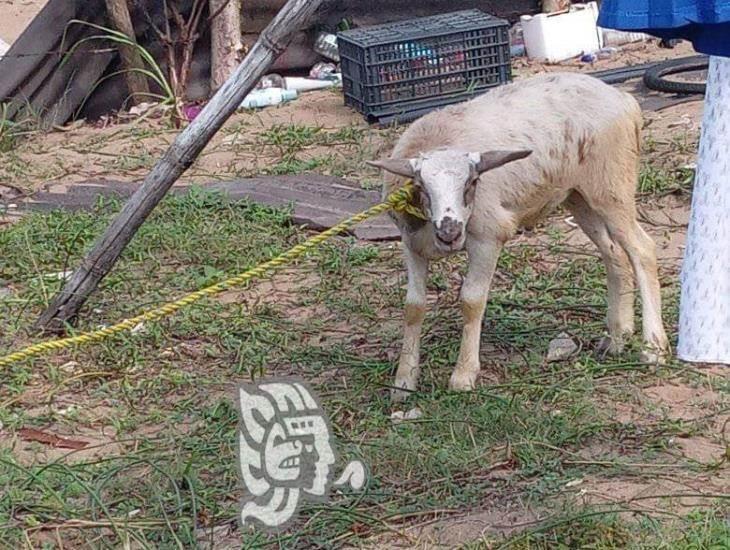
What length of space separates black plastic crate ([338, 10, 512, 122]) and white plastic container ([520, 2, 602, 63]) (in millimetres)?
1059

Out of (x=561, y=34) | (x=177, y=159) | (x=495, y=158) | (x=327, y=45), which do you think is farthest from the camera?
(x=561, y=34)

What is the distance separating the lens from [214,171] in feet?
29.2

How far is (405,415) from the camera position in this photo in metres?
5.29

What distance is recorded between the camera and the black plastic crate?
9.66 metres

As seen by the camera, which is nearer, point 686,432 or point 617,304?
point 686,432

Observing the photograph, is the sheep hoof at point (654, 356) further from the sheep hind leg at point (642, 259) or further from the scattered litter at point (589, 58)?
the scattered litter at point (589, 58)

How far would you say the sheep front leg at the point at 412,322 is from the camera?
551 cm

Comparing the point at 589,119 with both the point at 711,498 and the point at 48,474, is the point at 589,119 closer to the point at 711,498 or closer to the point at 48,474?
the point at 711,498

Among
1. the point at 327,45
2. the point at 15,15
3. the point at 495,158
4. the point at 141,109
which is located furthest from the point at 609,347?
the point at 15,15

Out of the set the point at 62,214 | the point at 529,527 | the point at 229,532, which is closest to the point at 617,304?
the point at 529,527

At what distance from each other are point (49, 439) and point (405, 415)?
1.41 m

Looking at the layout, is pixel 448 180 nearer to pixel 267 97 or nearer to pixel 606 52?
pixel 267 97

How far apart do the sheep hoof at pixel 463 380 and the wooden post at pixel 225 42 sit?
5.41 meters

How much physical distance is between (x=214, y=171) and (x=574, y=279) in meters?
3.08
